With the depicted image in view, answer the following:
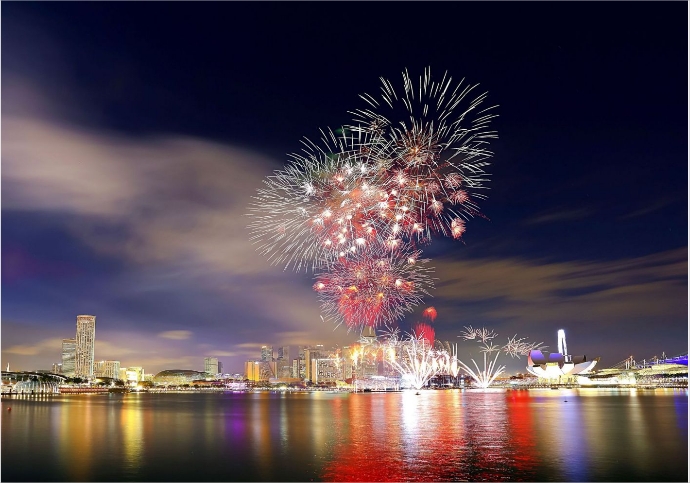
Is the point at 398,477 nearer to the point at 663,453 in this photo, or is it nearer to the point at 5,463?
the point at 663,453

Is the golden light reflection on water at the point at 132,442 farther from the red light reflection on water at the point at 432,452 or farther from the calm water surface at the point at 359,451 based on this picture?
the red light reflection on water at the point at 432,452

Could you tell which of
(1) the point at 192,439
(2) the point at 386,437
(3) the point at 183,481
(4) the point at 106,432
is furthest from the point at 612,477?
(4) the point at 106,432

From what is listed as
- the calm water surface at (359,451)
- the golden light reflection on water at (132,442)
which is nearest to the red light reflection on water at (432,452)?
the calm water surface at (359,451)

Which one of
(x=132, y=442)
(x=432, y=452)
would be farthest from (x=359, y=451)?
(x=132, y=442)

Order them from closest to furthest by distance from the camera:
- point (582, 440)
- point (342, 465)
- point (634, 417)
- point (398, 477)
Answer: point (398, 477) → point (342, 465) → point (582, 440) → point (634, 417)

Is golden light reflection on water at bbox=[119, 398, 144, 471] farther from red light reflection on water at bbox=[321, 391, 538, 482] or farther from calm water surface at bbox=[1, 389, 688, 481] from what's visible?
red light reflection on water at bbox=[321, 391, 538, 482]

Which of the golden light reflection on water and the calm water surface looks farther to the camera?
the golden light reflection on water

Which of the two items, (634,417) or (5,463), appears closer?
(5,463)

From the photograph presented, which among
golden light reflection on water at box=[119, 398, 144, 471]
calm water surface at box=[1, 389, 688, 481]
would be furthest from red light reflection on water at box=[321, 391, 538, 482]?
golden light reflection on water at box=[119, 398, 144, 471]

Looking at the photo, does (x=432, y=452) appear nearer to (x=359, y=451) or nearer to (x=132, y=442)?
(x=359, y=451)

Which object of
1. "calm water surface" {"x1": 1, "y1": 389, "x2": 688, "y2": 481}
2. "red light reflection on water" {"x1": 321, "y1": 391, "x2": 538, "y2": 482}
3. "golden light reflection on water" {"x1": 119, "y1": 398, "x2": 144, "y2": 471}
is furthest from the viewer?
"golden light reflection on water" {"x1": 119, "y1": 398, "x2": 144, "y2": 471}

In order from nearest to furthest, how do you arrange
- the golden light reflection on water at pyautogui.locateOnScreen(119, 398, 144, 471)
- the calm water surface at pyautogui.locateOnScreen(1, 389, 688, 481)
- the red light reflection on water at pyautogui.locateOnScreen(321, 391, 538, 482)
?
the red light reflection on water at pyautogui.locateOnScreen(321, 391, 538, 482), the calm water surface at pyautogui.locateOnScreen(1, 389, 688, 481), the golden light reflection on water at pyautogui.locateOnScreen(119, 398, 144, 471)
